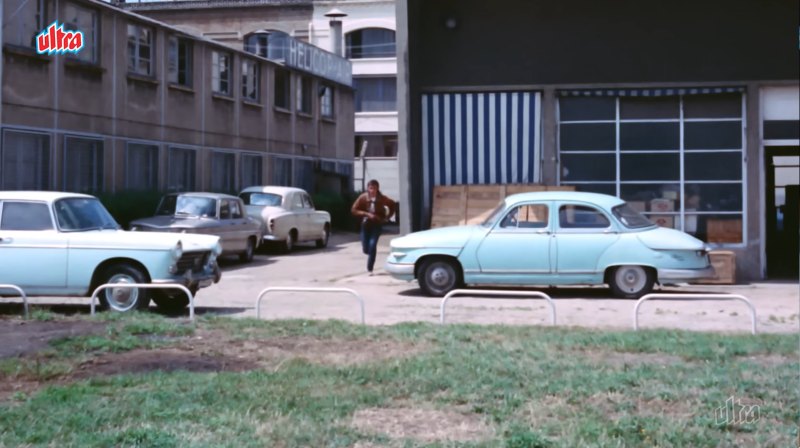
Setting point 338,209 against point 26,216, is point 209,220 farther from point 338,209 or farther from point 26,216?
point 338,209

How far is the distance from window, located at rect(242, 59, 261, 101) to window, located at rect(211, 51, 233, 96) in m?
1.00

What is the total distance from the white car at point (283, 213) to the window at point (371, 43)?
90.4 ft

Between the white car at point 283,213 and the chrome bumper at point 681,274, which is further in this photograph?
the white car at point 283,213

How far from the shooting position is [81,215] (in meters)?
13.4

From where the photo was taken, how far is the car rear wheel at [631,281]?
1492cm

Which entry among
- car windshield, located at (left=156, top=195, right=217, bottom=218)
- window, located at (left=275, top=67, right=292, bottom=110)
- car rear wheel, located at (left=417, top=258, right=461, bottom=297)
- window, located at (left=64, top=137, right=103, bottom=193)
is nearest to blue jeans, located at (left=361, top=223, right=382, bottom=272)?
car rear wheel, located at (left=417, top=258, right=461, bottom=297)

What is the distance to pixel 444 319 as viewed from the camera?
483 inches

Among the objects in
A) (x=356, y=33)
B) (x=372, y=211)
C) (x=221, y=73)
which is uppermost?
(x=356, y=33)

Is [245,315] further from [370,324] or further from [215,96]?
[215,96]

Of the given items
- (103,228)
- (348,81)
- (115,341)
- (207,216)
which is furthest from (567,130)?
(348,81)

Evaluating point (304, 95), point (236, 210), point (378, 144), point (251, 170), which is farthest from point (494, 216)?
point (378, 144)

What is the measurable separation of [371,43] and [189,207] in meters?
34.2

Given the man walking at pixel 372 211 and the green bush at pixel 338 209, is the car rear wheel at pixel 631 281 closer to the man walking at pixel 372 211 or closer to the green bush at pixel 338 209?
the man walking at pixel 372 211

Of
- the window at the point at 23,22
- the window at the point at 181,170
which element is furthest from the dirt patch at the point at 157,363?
the window at the point at 181,170
